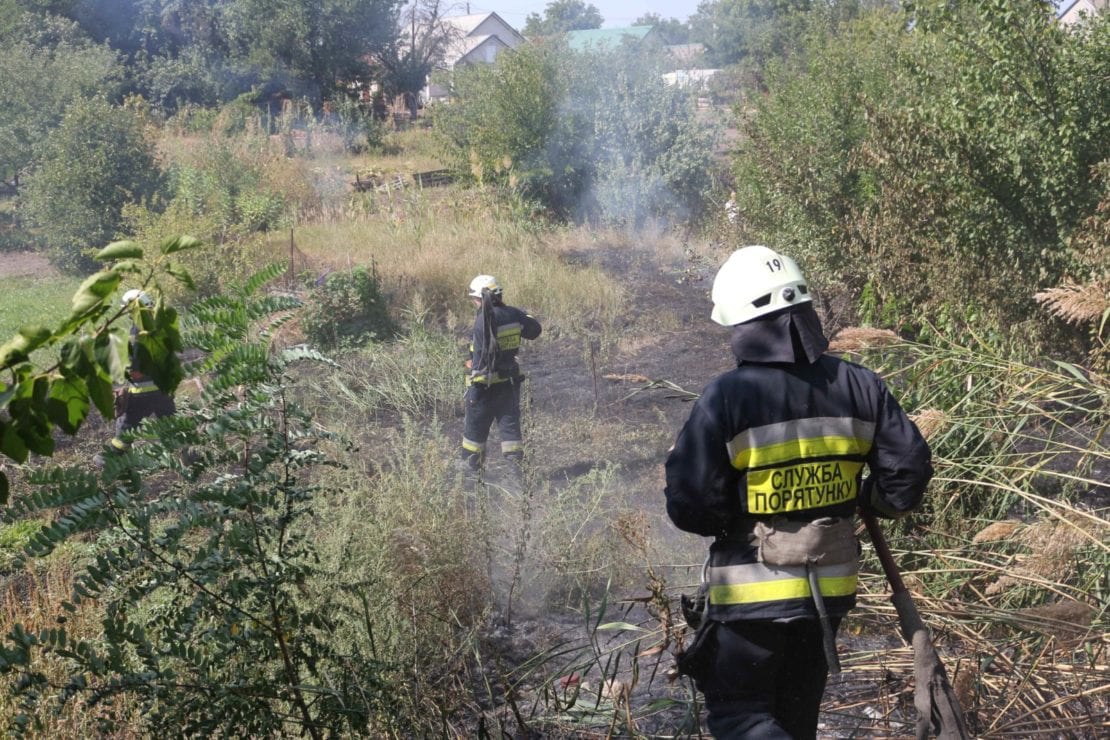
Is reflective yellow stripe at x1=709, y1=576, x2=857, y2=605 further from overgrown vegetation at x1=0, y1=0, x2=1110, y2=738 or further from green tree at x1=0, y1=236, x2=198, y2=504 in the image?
green tree at x1=0, y1=236, x2=198, y2=504

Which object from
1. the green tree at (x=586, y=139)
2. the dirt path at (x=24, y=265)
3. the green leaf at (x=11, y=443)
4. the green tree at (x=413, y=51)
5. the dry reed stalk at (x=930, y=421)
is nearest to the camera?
the green leaf at (x=11, y=443)

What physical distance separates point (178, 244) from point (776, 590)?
6.08ft

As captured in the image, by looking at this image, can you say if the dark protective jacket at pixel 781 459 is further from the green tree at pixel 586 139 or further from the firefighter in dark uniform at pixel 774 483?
the green tree at pixel 586 139

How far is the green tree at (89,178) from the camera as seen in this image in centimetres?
1535

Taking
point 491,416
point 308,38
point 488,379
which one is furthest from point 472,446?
point 308,38

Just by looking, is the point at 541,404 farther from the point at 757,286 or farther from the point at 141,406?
the point at 757,286

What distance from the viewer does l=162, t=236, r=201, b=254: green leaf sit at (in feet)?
5.60

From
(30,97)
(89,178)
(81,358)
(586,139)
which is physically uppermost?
Result: (30,97)

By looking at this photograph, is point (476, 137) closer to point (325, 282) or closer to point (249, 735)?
point (325, 282)

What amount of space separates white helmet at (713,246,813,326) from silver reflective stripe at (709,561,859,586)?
70 cm

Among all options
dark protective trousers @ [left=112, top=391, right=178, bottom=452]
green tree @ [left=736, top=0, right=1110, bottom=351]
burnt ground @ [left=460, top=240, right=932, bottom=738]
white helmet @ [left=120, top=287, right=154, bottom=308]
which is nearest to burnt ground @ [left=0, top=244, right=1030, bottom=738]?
burnt ground @ [left=460, top=240, right=932, bottom=738]

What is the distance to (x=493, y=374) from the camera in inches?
290

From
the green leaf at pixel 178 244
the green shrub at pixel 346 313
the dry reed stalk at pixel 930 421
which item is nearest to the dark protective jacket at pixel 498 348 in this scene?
the dry reed stalk at pixel 930 421

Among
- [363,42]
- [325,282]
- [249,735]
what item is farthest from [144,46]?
[249,735]
